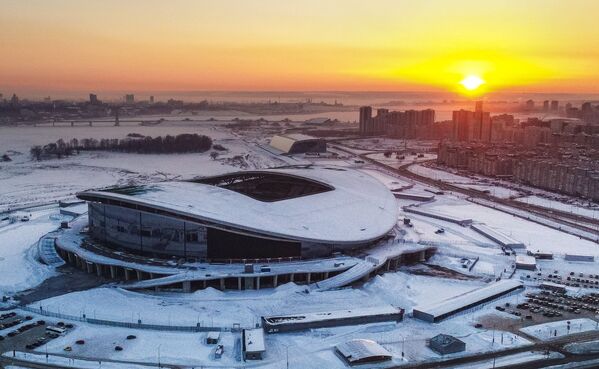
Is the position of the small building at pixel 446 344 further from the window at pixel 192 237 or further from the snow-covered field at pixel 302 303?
the window at pixel 192 237

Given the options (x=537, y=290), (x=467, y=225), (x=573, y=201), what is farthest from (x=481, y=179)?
(x=537, y=290)

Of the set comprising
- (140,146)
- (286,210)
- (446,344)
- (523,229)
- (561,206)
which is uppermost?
(140,146)

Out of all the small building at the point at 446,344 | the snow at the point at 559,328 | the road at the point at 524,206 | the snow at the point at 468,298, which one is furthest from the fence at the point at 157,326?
the road at the point at 524,206

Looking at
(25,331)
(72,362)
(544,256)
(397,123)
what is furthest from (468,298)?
(397,123)

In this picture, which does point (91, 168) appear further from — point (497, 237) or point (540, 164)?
point (540, 164)

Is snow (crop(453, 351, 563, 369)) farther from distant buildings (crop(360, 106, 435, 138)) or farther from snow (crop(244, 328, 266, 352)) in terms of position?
distant buildings (crop(360, 106, 435, 138))

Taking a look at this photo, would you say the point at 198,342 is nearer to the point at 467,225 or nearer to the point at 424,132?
the point at 467,225
